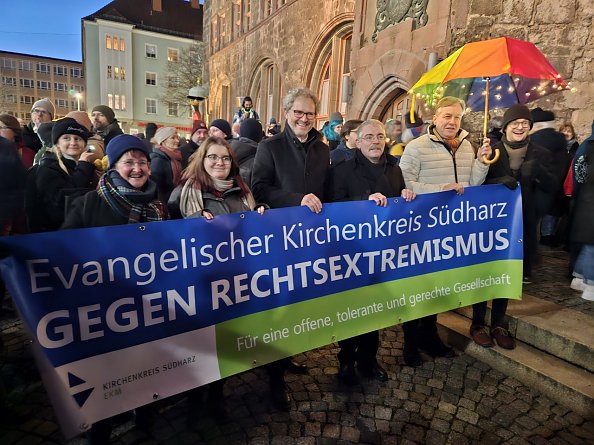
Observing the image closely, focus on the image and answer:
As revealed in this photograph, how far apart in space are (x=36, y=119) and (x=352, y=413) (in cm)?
463

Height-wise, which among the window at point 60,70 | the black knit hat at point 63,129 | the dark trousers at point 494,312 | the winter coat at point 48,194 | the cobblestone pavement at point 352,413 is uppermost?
the window at point 60,70

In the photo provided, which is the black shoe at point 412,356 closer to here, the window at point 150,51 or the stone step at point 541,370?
the stone step at point 541,370

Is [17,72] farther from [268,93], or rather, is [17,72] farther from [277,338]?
[277,338]

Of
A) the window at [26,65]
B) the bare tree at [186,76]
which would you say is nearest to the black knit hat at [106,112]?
the bare tree at [186,76]

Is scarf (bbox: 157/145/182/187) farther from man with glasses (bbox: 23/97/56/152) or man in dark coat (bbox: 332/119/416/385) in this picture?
man in dark coat (bbox: 332/119/416/385)

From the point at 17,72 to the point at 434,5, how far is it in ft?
290

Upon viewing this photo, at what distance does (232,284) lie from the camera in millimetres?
2293

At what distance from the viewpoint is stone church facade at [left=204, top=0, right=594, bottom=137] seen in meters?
6.70

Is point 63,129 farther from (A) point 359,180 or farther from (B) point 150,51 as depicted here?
(B) point 150,51

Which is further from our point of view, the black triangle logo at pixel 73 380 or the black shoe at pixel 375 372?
the black shoe at pixel 375 372

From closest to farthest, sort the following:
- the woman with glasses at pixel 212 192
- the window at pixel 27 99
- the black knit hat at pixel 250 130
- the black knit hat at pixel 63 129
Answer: the woman with glasses at pixel 212 192 → the black knit hat at pixel 63 129 → the black knit hat at pixel 250 130 → the window at pixel 27 99

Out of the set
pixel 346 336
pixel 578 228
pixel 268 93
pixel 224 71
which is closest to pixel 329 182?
pixel 346 336

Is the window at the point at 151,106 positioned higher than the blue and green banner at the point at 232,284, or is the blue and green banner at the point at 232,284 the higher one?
the window at the point at 151,106

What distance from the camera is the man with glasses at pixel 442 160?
3.12m
